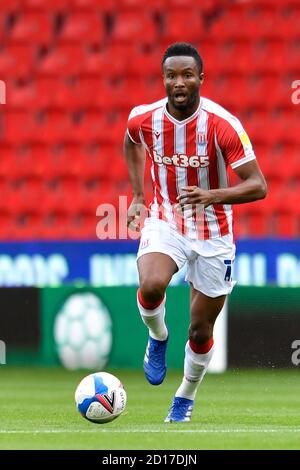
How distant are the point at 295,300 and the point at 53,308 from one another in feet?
6.86

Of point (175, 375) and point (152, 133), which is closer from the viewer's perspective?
point (152, 133)

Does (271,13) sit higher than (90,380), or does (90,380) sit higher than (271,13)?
(271,13)

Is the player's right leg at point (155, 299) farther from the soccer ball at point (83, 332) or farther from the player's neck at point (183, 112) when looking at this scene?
the soccer ball at point (83, 332)

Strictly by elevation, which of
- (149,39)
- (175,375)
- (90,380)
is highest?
(149,39)

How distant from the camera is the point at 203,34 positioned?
Result: 501 inches

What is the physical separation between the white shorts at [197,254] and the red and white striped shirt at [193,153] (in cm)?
5

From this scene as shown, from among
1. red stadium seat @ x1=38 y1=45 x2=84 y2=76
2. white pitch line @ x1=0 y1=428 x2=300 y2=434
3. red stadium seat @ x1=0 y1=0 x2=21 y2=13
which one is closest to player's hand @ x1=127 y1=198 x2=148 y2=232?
white pitch line @ x1=0 y1=428 x2=300 y2=434

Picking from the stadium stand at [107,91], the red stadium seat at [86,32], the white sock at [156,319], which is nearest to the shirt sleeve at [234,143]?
the white sock at [156,319]

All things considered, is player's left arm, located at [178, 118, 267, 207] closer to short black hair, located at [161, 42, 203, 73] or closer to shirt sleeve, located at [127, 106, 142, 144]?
short black hair, located at [161, 42, 203, 73]

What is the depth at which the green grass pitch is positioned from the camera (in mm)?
5668

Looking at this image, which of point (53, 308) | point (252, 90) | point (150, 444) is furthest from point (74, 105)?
point (150, 444)

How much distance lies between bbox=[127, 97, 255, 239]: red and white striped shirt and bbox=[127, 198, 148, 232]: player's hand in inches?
2.7
